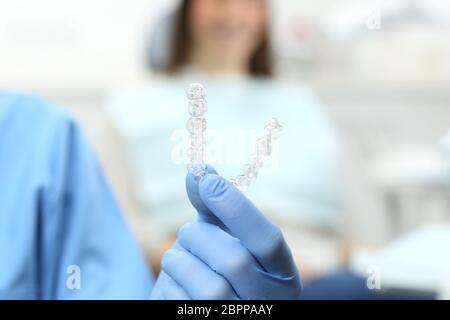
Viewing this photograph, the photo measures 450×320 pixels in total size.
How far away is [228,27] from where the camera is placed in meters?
1.69

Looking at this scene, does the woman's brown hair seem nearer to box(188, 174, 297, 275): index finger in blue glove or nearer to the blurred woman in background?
the blurred woman in background

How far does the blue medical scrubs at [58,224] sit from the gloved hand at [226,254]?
0.56 feet

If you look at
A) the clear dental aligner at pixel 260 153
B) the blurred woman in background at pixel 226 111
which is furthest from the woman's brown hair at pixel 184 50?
the clear dental aligner at pixel 260 153

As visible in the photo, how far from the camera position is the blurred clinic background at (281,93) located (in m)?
1.60

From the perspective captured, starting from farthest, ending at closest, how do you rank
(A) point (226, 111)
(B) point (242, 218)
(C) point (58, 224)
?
1. (A) point (226, 111)
2. (C) point (58, 224)
3. (B) point (242, 218)

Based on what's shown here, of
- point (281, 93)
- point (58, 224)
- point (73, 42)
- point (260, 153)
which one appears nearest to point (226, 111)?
point (281, 93)

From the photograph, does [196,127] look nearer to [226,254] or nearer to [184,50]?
[226,254]

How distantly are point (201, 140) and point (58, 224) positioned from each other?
265 millimetres

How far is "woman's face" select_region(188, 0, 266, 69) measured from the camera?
1.67 m

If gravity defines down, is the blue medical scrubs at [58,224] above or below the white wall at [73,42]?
below

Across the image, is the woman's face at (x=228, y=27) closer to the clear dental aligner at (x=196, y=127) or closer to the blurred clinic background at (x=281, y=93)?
the blurred clinic background at (x=281, y=93)

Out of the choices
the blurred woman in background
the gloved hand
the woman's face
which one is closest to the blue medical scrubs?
the gloved hand

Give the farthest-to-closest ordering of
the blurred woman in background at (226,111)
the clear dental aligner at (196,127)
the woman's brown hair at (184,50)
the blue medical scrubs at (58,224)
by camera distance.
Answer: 1. the woman's brown hair at (184,50)
2. the blurred woman in background at (226,111)
3. the blue medical scrubs at (58,224)
4. the clear dental aligner at (196,127)

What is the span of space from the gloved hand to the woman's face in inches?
48.7
